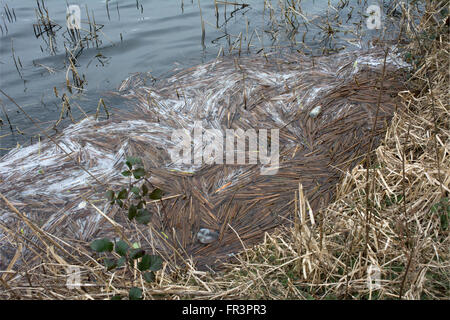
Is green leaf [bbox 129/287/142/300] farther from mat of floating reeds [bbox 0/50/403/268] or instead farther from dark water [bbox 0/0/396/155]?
dark water [bbox 0/0/396/155]

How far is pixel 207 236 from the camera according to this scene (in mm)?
2039

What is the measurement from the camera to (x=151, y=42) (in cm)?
438

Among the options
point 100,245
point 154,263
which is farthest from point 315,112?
point 100,245

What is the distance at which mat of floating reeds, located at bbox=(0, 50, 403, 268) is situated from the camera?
2102 mm

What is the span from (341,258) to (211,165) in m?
1.06

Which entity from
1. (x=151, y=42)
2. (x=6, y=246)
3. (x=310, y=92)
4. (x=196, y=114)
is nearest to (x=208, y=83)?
(x=196, y=114)

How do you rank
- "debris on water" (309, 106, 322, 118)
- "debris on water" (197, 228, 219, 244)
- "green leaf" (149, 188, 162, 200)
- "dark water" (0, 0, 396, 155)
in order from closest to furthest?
"green leaf" (149, 188, 162, 200) < "debris on water" (197, 228, 219, 244) < "debris on water" (309, 106, 322, 118) < "dark water" (0, 0, 396, 155)

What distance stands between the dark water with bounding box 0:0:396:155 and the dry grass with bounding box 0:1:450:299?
1.61 m

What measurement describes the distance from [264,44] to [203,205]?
239 centimetres

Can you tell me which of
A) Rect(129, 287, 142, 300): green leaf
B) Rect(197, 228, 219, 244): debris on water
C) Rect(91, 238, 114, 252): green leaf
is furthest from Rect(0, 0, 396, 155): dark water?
Rect(129, 287, 142, 300): green leaf

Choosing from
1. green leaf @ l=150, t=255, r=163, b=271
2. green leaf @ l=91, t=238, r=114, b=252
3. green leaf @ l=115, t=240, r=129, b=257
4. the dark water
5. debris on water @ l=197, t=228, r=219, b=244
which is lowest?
debris on water @ l=197, t=228, r=219, b=244

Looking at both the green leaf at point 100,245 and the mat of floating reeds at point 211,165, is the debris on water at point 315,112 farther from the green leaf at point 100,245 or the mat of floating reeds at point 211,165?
the green leaf at point 100,245

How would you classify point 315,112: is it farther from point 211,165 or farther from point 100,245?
point 100,245
